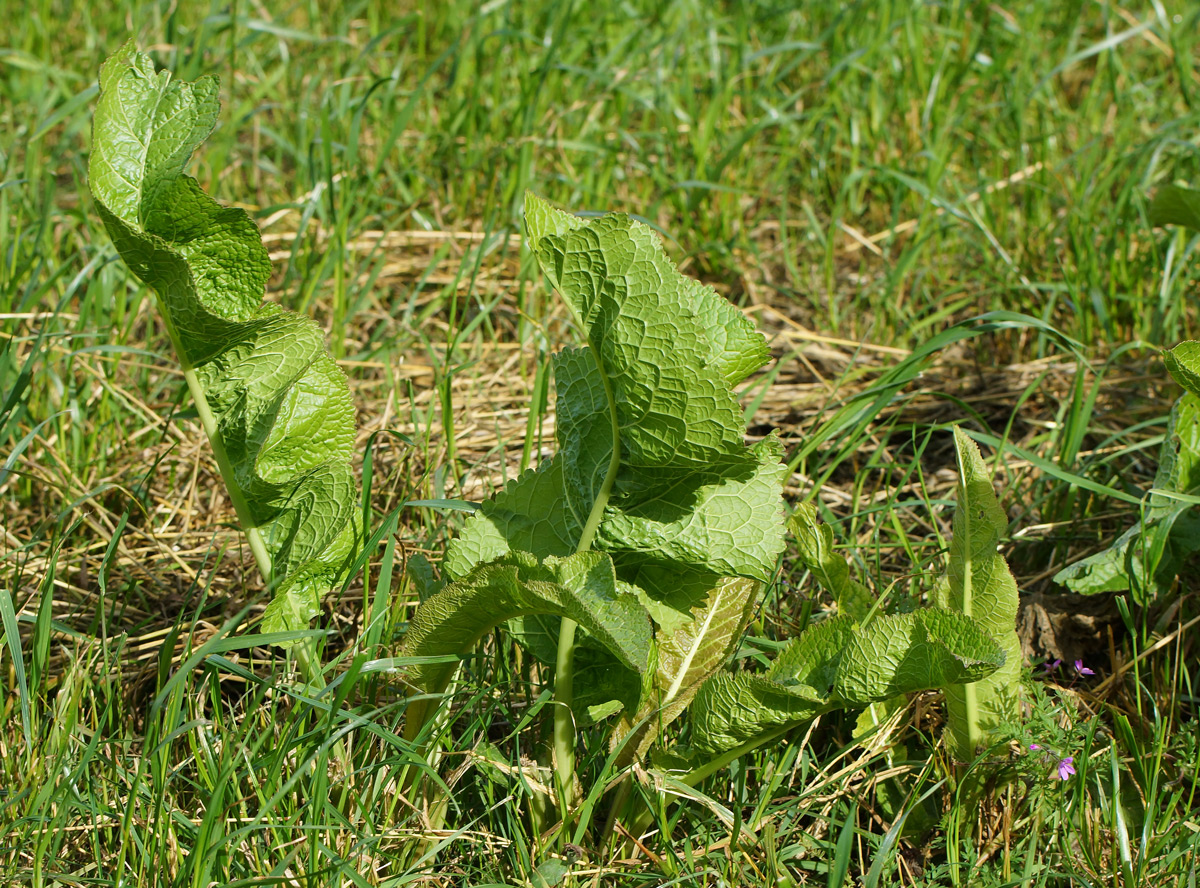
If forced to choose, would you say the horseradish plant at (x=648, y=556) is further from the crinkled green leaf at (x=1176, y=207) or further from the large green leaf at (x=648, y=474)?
the crinkled green leaf at (x=1176, y=207)

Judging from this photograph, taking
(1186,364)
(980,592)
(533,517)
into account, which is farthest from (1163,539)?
(533,517)

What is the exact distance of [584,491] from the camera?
5.06 feet

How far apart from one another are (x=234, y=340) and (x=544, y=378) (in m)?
0.67

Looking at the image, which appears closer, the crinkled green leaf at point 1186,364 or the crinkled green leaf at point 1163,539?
the crinkled green leaf at point 1186,364

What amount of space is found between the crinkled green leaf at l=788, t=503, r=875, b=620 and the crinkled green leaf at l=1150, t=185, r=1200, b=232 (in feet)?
3.54

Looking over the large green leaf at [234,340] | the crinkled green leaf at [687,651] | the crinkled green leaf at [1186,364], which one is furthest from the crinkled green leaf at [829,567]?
the large green leaf at [234,340]

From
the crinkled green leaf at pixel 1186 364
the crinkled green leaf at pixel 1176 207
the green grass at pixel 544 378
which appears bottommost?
the green grass at pixel 544 378

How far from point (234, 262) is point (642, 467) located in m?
0.65

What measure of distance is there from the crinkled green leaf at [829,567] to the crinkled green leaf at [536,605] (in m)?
0.46

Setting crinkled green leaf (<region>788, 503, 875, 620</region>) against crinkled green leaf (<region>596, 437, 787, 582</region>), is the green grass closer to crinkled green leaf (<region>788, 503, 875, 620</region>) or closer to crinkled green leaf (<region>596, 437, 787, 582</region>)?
crinkled green leaf (<region>788, 503, 875, 620</region>)

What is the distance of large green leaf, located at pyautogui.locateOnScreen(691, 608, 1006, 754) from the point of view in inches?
53.7

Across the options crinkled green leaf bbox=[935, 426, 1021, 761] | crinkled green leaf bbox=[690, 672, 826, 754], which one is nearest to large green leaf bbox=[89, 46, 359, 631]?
crinkled green leaf bbox=[690, 672, 826, 754]

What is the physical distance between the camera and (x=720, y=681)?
144 centimetres

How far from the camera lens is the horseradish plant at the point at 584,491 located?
134cm
